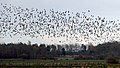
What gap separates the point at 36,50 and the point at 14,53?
15.2 metres

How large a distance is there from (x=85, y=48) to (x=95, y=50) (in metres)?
17.8

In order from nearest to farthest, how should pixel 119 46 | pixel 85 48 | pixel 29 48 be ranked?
pixel 29 48 → pixel 119 46 → pixel 85 48

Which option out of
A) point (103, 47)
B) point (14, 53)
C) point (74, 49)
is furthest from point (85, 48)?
point (14, 53)

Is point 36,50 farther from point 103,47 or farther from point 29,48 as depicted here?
point 103,47

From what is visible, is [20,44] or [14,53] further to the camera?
[20,44]

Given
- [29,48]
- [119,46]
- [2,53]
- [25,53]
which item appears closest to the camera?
[2,53]

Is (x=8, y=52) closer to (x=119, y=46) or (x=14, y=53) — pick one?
(x=14, y=53)

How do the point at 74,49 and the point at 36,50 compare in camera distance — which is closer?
the point at 36,50

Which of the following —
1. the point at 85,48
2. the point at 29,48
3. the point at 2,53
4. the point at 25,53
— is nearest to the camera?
the point at 2,53

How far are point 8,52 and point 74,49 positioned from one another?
61554 millimetres

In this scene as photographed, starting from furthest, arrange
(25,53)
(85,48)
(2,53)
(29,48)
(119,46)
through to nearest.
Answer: (85,48) < (119,46) < (29,48) < (25,53) < (2,53)

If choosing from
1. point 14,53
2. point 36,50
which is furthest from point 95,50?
point 14,53

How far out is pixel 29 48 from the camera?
124m

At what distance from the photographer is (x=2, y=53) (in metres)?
107
